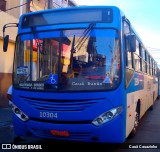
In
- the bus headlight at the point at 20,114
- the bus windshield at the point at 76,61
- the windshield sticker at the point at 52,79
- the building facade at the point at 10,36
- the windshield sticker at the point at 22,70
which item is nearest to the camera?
the bus windshield at the point at 76,61

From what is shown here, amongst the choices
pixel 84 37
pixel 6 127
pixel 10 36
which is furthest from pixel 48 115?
pixel 10 36

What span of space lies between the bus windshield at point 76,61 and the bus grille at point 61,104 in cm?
25

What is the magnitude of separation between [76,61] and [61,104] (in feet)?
3.06

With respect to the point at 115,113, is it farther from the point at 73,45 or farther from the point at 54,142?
the point at 54,142

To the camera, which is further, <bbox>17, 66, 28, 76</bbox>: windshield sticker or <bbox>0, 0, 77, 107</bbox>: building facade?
<bbox>0, 0, 77, 107</bbox>: building facade

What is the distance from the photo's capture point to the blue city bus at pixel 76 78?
236 inches

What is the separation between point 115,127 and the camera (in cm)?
596

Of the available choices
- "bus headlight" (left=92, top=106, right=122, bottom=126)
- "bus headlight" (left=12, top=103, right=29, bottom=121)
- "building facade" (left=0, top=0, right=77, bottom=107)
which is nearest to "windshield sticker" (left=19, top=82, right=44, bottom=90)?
"bus headlight" (left=12, top=103, right=29, bottom=121)

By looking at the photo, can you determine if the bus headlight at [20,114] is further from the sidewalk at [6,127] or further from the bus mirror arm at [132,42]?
the bus mirror arm at [132,42]

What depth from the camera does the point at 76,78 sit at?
6.14m

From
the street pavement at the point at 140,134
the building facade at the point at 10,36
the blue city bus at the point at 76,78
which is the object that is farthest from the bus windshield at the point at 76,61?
the building facade at the point at 10,36

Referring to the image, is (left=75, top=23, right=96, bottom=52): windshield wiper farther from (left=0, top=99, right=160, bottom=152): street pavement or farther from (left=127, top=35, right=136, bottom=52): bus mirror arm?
(left=0, top=99, right=160, bottom=152): street pavement

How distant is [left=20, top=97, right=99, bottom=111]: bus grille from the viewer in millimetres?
5996

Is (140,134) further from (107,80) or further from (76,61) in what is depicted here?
(76,61)
